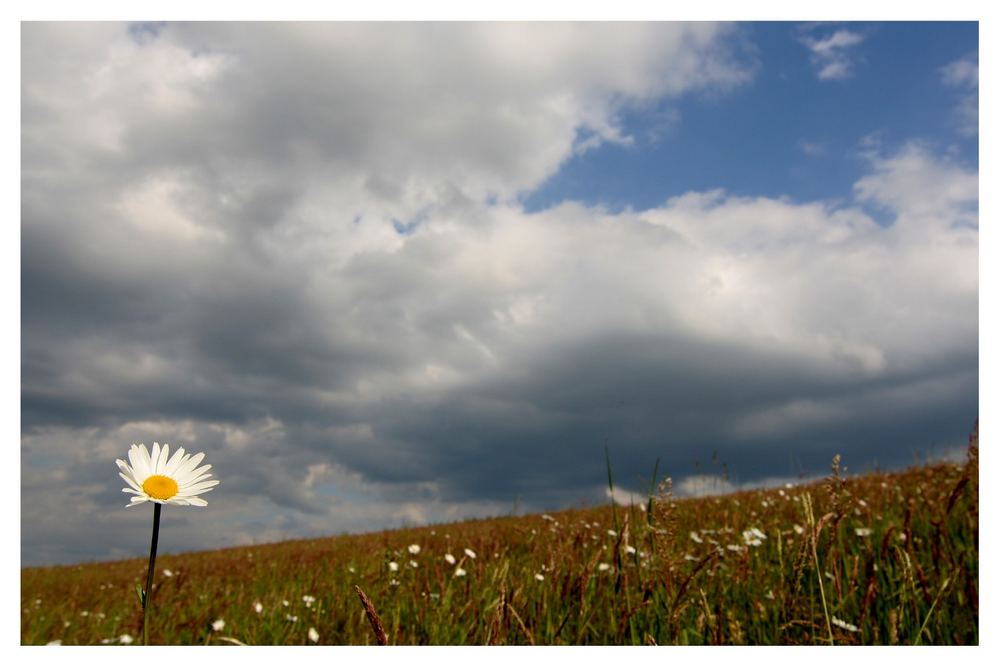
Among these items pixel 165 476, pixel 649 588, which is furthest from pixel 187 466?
pixel 649 588

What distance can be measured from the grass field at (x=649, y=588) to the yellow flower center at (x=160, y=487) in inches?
32.5

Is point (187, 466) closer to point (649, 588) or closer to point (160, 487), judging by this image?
point (160, 487)

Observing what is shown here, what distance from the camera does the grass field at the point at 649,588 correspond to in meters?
2.93

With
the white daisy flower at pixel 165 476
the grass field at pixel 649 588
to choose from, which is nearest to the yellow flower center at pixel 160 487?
the white daisy flower at pixel 165 476

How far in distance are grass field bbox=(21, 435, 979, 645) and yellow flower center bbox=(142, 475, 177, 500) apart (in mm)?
825

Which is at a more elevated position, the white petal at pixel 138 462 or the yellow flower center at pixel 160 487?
the white petal at pixel 138 462

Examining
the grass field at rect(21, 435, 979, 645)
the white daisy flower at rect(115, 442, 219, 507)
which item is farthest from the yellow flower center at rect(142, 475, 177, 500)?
the grass field at rect(21, 435, 979, 645)

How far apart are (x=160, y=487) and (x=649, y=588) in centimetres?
219

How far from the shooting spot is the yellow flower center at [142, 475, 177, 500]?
4.31ft

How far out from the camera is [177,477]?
1376mm

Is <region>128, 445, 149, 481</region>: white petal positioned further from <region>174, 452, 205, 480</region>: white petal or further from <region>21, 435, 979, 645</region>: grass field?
<region>21, 435, 979, 645</region>: grass field

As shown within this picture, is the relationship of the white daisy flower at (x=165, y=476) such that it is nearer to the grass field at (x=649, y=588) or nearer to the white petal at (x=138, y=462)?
the white petal at (x=138, y=462)

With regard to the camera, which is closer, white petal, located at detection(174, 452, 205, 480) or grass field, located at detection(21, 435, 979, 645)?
white petal, located at detection(174, 452, 205, 480)
